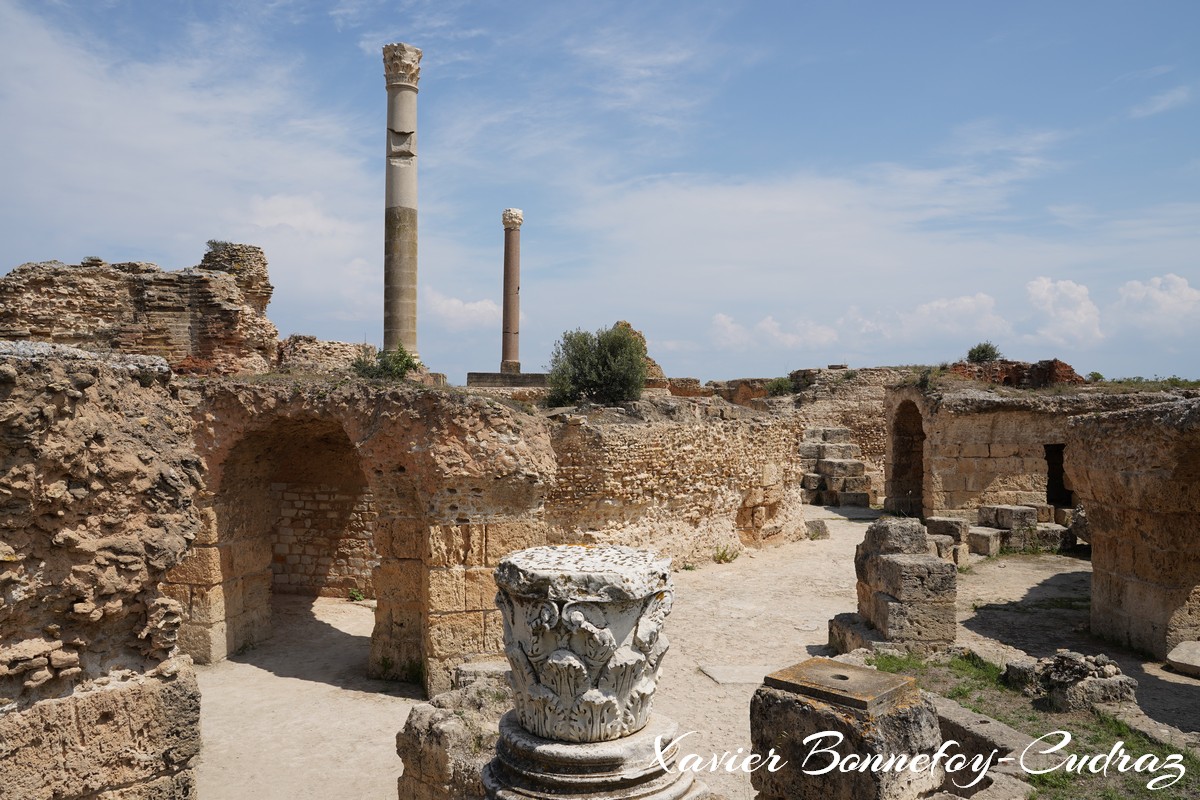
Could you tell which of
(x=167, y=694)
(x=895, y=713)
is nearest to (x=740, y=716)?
(x=895, y=713)

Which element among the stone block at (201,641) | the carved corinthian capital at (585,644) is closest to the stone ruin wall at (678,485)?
the stone block at (201,641)

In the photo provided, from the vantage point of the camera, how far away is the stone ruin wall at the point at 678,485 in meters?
12.1

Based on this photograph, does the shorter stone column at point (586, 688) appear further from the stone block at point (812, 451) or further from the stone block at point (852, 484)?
the stone block at point (812, 451)

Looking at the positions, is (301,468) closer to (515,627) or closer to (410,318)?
(410,318)

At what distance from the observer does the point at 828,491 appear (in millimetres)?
22172

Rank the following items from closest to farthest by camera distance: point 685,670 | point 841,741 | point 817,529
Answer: point 841,741 → point 685,670 → point 817,529

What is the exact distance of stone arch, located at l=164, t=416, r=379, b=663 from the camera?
29.8ft

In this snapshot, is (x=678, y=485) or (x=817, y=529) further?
(x=817, y=529)

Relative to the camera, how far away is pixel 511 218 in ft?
81.4

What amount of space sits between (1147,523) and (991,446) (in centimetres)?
922

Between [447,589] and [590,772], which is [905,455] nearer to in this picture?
[447,589]

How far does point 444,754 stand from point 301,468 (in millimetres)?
7296

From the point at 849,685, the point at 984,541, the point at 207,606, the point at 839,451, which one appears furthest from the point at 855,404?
the point at 849,685

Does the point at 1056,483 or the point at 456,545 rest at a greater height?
the point at 456,545
